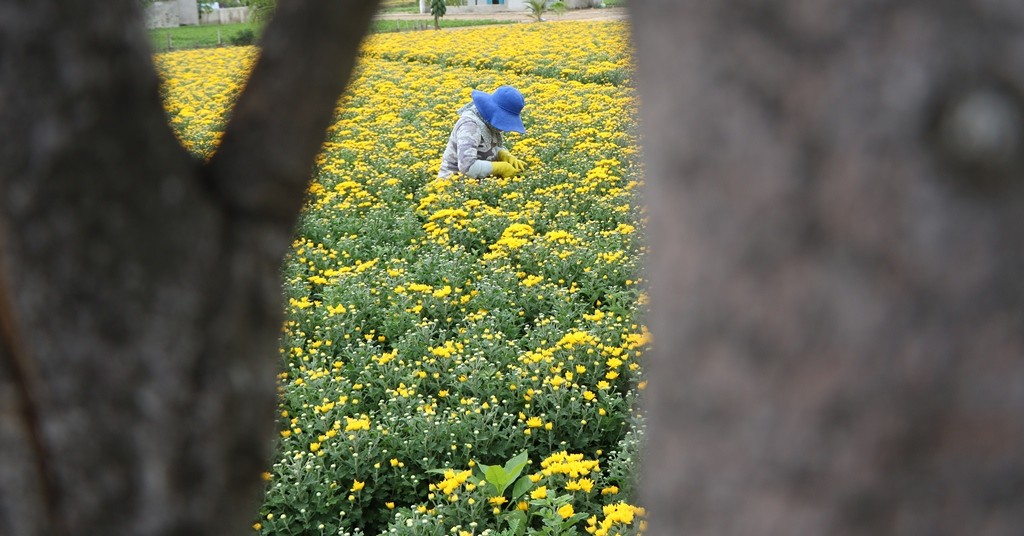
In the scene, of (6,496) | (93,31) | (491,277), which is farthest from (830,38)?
(491,277)

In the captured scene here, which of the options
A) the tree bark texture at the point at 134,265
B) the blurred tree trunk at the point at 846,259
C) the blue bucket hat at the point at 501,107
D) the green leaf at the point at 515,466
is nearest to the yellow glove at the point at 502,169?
the blue bucket hat at the point at 501,107

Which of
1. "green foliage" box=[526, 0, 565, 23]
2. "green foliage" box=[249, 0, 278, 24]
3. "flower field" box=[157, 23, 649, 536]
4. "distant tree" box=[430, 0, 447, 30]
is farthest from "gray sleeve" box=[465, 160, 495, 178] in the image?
"distant tree" box=[430, 0, 447, 30]

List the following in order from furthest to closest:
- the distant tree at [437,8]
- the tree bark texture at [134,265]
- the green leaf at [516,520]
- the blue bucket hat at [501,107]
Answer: the distant tree at [437,8]
the blue bucket hat at [501,107]
the green leaf at [516,520]
the tree bark texture at [134,265]

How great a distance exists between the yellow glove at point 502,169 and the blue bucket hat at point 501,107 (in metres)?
0.36

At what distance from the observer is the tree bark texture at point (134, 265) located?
0.64 meters

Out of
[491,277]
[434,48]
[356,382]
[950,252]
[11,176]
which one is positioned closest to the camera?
[950,252]

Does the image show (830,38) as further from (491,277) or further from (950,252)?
(491,277)

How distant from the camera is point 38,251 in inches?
25.8

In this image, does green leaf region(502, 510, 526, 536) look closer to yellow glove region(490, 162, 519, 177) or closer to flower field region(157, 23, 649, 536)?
flower field region(157, 23, 649, 536)

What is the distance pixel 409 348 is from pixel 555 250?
1.42 meters

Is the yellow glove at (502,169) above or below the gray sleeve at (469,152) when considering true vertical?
below

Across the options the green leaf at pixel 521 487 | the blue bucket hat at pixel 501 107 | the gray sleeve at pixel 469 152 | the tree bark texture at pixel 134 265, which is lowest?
the green leaf at pixel 521 487

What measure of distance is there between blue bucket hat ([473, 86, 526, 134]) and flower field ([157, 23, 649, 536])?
1.52 feet

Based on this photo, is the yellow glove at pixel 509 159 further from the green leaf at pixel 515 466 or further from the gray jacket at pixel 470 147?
the green leaf at pixel 515 466
